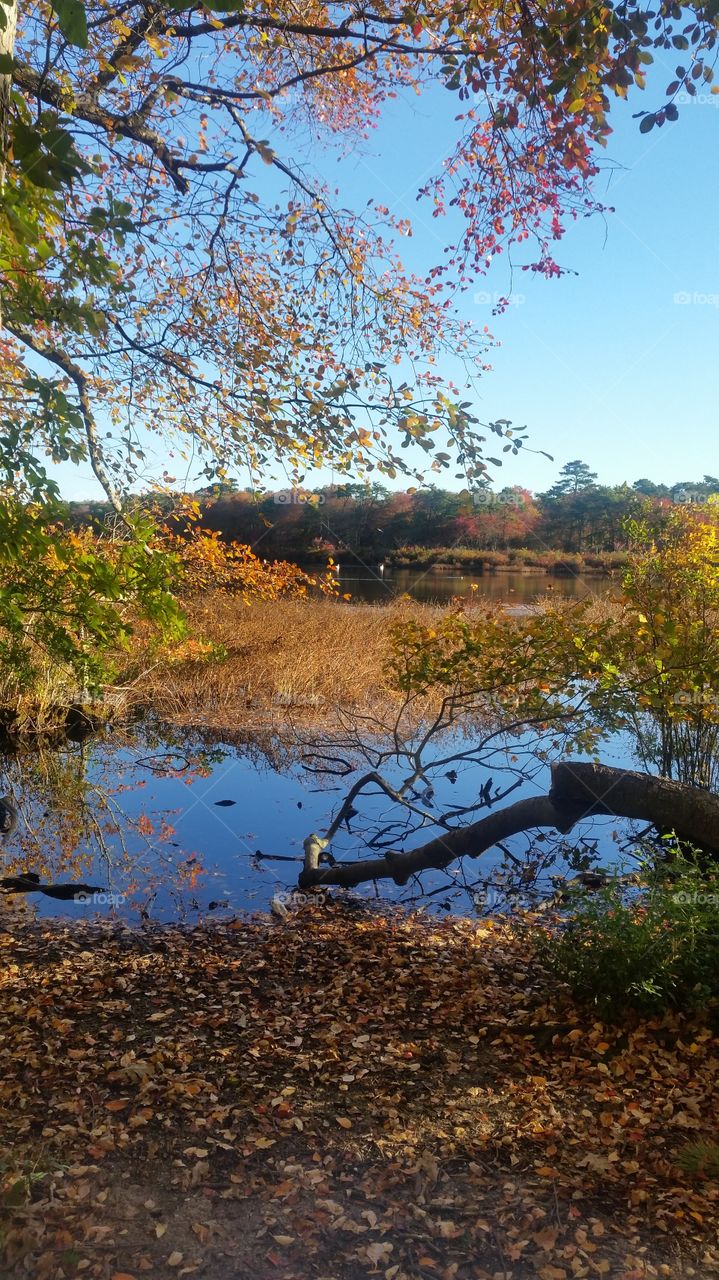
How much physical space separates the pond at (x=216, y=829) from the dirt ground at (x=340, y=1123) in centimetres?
119

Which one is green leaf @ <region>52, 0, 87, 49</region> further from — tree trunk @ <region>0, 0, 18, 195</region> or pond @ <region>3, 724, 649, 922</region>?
pond @ <region>3, 724, 649, 922</region>

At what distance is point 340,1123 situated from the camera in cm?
308

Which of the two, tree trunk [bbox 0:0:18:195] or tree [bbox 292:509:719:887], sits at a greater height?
tree trunk [bbox 0:0:18:195]

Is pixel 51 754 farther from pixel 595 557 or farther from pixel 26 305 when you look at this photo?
pixel 595 557

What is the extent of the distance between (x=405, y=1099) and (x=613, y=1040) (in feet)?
3.34

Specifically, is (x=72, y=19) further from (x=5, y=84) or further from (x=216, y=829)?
(x=216, y=829)

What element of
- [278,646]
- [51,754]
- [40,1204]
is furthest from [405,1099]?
[278,646]

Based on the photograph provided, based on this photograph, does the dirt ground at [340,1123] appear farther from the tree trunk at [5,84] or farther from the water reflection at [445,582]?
the water reflection at [445,582]

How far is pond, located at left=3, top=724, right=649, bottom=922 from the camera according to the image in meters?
5.93

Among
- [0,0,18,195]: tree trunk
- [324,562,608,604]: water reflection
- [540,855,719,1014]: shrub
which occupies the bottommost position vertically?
[540,855,719,1014]: shrub

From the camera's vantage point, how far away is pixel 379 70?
685cm

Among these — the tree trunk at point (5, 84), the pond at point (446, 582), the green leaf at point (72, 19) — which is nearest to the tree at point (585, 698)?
the tree trunk at point (5, 84)

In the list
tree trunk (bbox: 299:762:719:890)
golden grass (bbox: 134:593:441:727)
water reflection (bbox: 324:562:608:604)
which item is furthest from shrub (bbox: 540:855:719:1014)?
water reflection (bbox: 324:562:608:604)

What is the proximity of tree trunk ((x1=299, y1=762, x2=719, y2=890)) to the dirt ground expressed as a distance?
102cm
